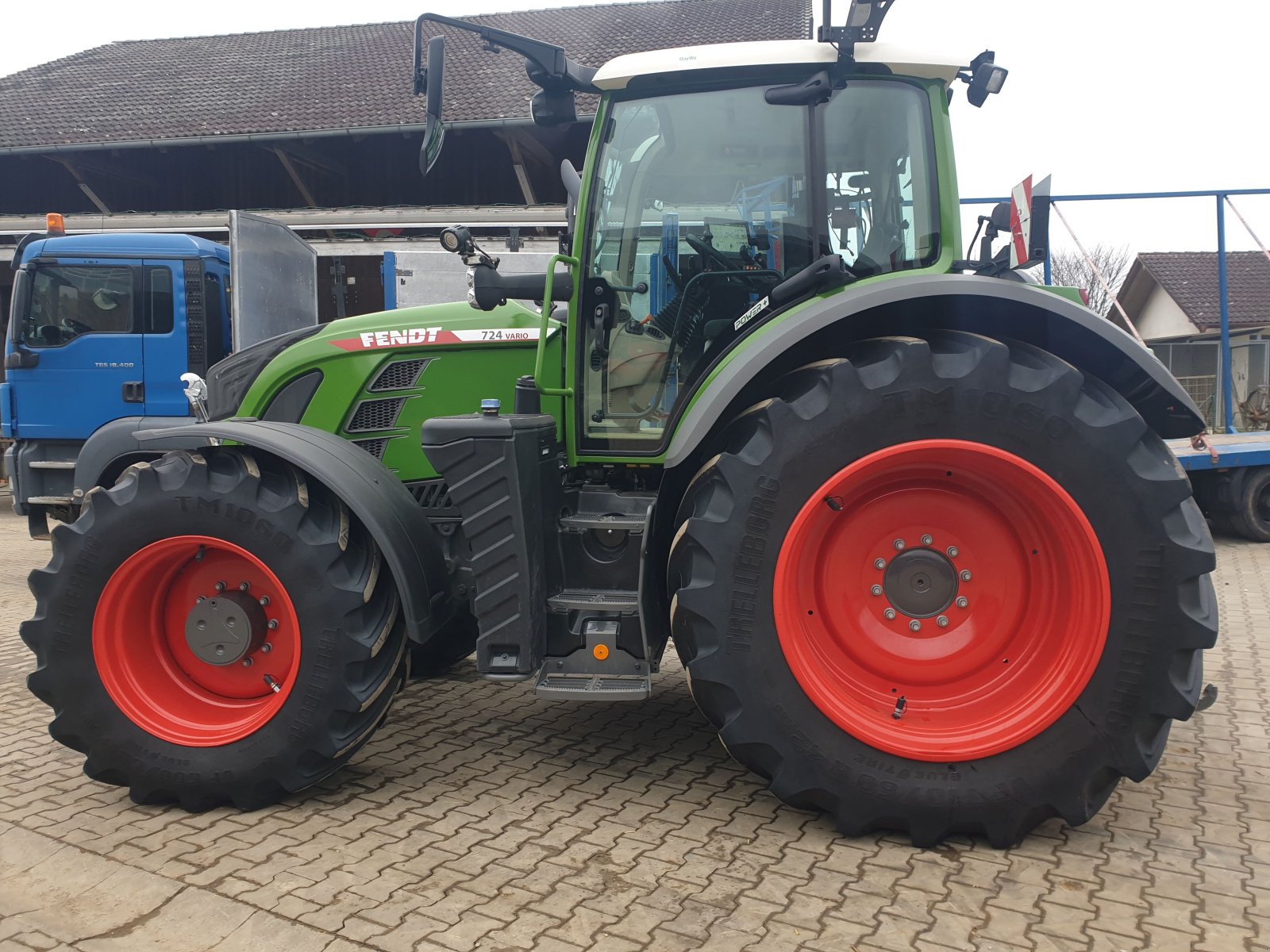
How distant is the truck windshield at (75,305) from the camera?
8.39m

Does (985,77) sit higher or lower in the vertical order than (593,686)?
higher

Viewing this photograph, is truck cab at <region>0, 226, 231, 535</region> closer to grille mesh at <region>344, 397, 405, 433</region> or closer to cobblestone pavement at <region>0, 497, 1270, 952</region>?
grille mesh at <region>344, 397, 405, 433</region>

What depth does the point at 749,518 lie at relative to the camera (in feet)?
9.18

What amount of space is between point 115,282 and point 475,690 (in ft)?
20.6

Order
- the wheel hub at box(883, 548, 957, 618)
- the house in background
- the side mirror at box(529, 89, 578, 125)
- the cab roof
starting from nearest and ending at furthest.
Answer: the wheel hub at box(883, 548, 957, 618) → the side mirror at box(529, 89, 578, 125) → the cab roof → the house in background

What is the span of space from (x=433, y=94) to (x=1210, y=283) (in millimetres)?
28480

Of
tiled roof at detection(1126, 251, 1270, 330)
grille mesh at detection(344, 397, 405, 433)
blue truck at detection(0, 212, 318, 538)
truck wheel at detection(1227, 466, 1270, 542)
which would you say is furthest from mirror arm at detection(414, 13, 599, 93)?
tiled roof at detection(1126, 251, 1270, 330)

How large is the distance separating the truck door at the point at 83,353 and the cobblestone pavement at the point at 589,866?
18.3 ft

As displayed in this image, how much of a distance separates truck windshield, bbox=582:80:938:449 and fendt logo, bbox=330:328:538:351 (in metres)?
0.65

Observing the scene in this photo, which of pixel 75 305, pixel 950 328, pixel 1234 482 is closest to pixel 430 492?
pixel 950 328

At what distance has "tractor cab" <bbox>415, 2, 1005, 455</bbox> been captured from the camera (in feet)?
10.1

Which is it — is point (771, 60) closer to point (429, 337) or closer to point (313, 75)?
point (429, 337)

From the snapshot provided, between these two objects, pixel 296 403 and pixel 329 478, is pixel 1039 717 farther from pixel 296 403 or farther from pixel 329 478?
pixel 296 403

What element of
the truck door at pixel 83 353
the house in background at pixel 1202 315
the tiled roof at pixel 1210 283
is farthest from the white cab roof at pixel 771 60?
the tiled roof at pixel 1210 283
